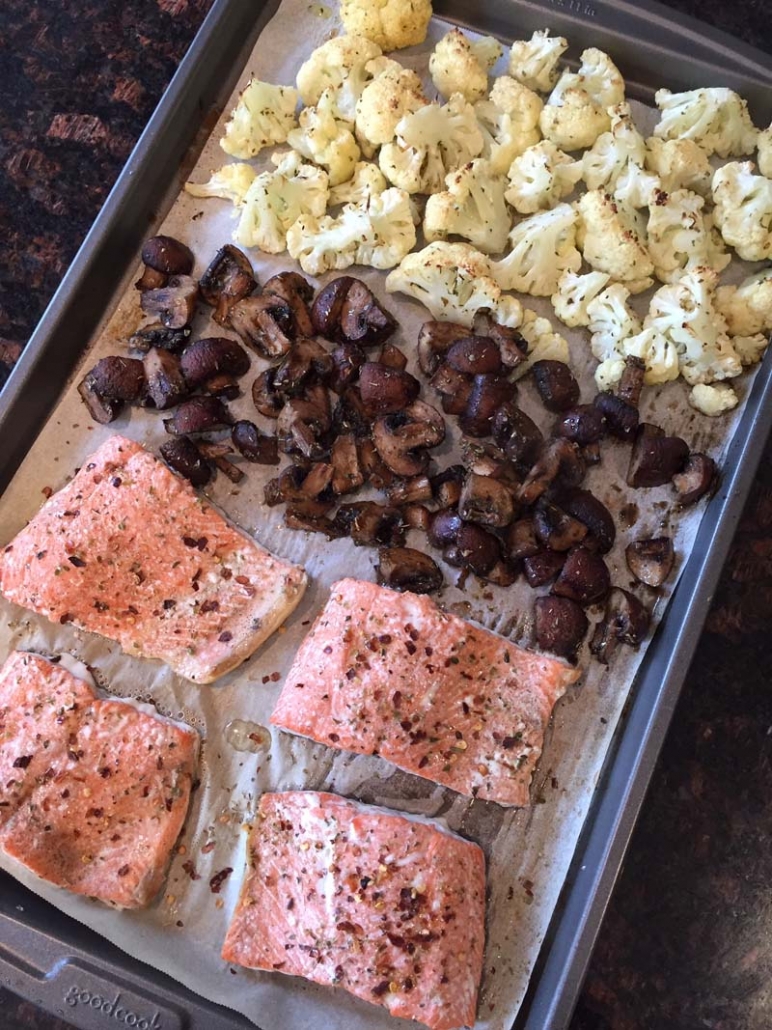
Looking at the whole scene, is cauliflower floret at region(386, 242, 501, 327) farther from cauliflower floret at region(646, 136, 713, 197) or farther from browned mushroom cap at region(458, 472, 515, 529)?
cauliflower floret at region(646, 136, 713, 197)

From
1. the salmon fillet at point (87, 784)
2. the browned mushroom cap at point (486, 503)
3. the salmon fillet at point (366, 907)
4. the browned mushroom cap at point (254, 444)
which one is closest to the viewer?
the salmon fillet at point (366, 907)

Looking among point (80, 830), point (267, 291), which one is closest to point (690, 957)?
point (80, 830)

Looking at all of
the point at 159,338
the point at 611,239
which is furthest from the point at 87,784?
the point at 611,239

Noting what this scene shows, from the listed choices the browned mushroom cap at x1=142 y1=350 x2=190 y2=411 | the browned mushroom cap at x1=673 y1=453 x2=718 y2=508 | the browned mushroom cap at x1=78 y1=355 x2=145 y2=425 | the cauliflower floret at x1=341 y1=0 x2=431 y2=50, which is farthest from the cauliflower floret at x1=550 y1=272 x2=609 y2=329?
the browned mushroom cap at x1=78 y1=355 x2=145 y2=425

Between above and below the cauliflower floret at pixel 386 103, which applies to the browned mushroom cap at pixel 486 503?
below

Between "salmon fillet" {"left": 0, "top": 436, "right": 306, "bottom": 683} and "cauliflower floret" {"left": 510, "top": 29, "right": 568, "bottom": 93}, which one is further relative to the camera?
"cauliflower floret" {"left": 510, "top": 29, "right": 568, "bottom": 93}

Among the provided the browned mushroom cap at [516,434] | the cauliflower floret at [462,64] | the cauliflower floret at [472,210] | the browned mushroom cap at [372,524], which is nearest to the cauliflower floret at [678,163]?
the cauliflower floret at [472,210]

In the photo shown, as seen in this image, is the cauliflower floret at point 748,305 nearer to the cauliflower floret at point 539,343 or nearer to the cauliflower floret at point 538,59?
the cauliflower floret at point 539,343
